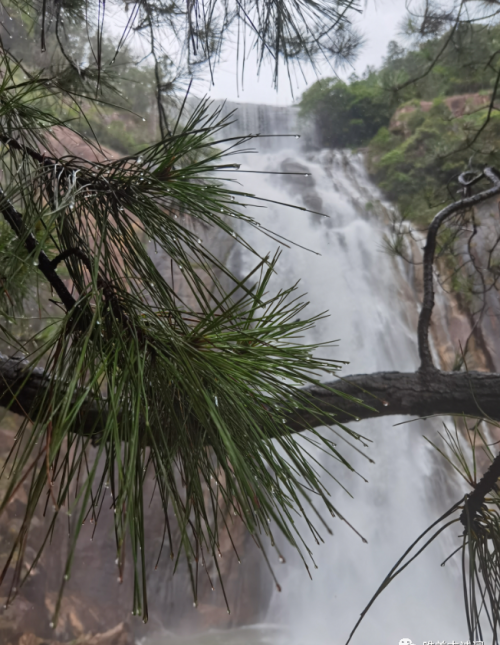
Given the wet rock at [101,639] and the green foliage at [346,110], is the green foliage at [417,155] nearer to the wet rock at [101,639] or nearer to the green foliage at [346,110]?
the green foliage at [346,110]

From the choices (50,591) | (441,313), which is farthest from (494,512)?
(441,313)

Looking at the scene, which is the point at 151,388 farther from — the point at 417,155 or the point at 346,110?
the point at 346,110

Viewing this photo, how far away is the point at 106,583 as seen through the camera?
70.2 inches

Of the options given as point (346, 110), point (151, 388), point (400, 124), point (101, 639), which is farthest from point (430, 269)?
point (400, 124)

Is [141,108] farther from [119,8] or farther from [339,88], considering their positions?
[119,8]

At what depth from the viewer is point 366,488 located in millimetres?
2400

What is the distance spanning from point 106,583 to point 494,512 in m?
1.66

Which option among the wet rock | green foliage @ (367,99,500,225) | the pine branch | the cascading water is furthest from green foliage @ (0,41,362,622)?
green foliage @ (367,99,500,225)

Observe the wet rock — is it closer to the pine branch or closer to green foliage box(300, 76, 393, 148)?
the pine branch

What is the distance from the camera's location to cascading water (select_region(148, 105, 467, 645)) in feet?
6.74

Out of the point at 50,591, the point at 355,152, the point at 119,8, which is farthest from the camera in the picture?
the point at 355,152

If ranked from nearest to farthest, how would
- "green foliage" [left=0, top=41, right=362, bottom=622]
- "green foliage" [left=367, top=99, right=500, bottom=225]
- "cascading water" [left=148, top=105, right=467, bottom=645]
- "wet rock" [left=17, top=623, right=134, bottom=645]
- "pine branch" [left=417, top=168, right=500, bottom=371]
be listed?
"green foliage" [left=0, top=41, right=362, bottom=622], "pine branch" [left=417, top=168, right=500, bottom=371], "wet rock" [left=17, top=623, right=134, bottom=645], "cascading water" [left=148, top=105, right=467, bottom=645], "green foliage" [left=367, top=99, right=500, bottom=225]

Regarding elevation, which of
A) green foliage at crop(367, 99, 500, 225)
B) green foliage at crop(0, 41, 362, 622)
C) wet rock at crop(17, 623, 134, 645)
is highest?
green foliage at crop(367, 99, 500, 225)

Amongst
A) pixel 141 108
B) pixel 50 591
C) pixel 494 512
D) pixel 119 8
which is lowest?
pixel 50 591
